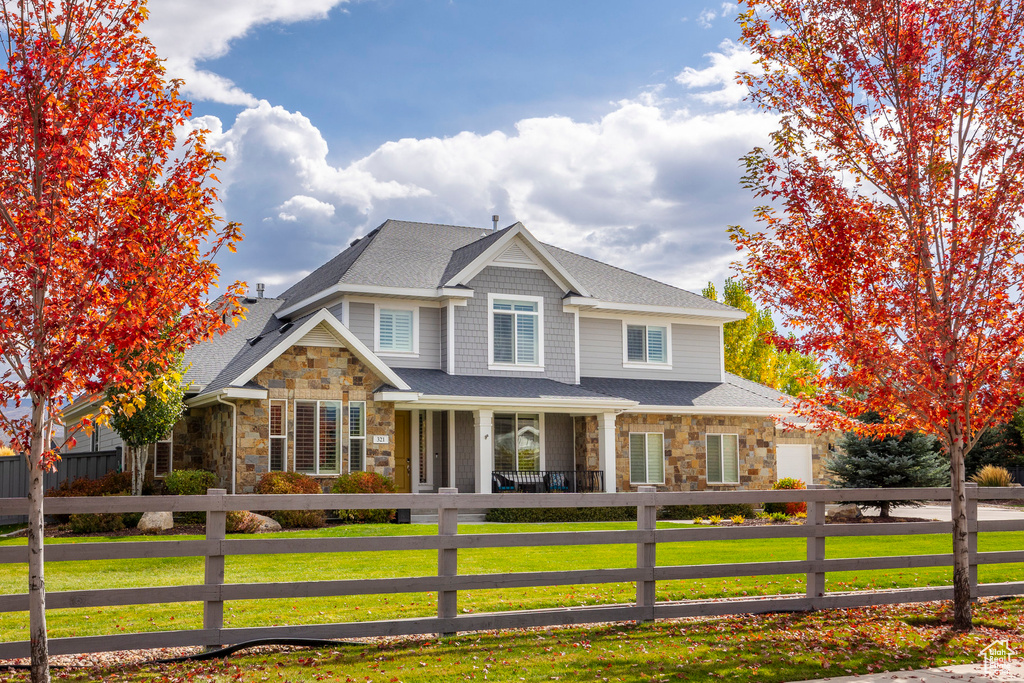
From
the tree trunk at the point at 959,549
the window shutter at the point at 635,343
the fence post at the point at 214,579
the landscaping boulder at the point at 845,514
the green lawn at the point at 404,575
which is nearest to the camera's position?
the fence post at the point at 214,579

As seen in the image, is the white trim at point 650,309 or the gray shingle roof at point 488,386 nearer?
the gray shingle roof at point 488,386

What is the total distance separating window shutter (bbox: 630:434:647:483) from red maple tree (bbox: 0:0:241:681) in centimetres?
2206

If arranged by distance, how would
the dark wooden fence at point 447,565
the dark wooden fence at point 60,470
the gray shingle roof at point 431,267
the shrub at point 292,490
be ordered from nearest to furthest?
1. the dark wooden fence at point 447,565
2. the shrub at point 292,490
3. the dark wooden fence at point 60,470
4. the gray shingle roof at point 431,267

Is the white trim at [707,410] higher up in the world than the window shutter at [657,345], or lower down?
lower down

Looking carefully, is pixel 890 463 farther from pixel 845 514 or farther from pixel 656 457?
pixel 656 457

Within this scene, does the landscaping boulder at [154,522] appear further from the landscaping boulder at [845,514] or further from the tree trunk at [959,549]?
the landscaping boulder at [845,514]

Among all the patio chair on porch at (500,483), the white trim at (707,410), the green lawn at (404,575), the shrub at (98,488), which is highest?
the white trim at (707,410)

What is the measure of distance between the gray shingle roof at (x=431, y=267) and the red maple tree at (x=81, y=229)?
18.0 m

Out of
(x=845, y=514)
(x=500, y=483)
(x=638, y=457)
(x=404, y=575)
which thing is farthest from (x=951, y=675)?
(x=638, y=457)

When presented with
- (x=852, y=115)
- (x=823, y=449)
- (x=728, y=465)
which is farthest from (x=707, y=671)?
(x=823, y=449)

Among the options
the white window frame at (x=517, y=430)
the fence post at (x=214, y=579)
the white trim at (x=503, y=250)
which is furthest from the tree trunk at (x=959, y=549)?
the white trim at (x=503, y=250)

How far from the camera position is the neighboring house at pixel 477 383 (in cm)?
2309

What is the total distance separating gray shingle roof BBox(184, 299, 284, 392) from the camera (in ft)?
83.0

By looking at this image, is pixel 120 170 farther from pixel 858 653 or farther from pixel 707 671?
pixel 858 653
